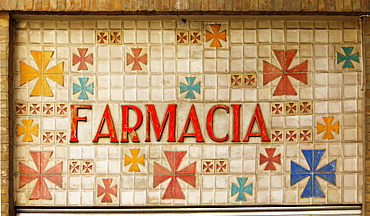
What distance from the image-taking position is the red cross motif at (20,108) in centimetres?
281

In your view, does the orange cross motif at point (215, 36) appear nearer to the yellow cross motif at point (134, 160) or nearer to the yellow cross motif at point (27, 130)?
the yellow cross motif at point (134, 160)

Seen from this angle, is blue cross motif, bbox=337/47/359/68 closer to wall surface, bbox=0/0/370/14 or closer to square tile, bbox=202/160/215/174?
wall surface, bbox=0/0/370/14

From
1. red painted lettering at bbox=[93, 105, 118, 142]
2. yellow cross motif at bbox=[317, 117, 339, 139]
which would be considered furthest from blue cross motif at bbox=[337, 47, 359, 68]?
red painted lettering at bbox=[93, 105, 118, 142]

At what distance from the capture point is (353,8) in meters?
2.75

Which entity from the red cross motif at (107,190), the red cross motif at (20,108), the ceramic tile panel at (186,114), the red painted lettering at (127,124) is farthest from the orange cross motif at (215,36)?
the red cross motif at (20,108)

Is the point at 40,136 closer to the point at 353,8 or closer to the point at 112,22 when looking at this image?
the point at 112,22

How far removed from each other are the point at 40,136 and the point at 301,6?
1968mm

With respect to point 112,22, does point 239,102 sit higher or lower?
lower

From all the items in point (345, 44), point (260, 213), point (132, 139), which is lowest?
point (260, 213)

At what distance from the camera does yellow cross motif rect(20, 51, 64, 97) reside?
2.82m

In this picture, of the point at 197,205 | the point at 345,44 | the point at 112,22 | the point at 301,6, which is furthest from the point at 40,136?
the point at 345,44

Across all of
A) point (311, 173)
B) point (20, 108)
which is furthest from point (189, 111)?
point (20, 108)

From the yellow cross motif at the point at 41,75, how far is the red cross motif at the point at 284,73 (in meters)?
1.42

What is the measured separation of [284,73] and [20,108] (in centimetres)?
182
